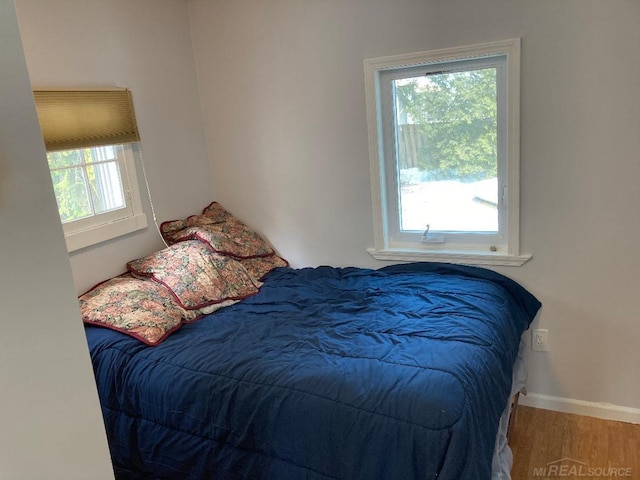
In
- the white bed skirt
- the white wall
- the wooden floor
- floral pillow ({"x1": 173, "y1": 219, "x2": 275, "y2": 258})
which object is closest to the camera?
the white wall

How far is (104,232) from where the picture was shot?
98.9 inches

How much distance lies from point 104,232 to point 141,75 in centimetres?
88

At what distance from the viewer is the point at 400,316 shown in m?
2.21

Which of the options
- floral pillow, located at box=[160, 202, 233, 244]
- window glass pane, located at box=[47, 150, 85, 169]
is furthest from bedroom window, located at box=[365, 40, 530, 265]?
window glass pane, located at box=[47, 150, 85, 169]

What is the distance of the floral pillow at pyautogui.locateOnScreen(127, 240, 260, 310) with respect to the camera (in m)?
2.49

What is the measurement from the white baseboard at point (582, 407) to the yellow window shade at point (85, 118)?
8.14ft

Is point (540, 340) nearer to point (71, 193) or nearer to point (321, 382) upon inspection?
point (321, 382)

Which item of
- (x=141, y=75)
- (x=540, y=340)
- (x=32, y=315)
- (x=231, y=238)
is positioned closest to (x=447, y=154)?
(x=540, y=340)

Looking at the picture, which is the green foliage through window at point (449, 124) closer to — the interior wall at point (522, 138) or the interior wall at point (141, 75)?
the interior wall at point (522, 138)

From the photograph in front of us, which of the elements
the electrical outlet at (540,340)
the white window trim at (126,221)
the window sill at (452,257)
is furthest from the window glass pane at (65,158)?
the electrical outlet at (540,340)

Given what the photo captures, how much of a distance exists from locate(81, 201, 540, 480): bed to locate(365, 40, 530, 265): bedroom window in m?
0.26

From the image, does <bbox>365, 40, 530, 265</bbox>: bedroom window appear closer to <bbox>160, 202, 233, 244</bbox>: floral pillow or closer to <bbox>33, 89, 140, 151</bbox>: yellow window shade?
<bbox>160, 202, 233, 244</bbox>: floral pillow

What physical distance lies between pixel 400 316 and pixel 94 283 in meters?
1.49

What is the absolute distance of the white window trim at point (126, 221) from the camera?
7.98 feet
